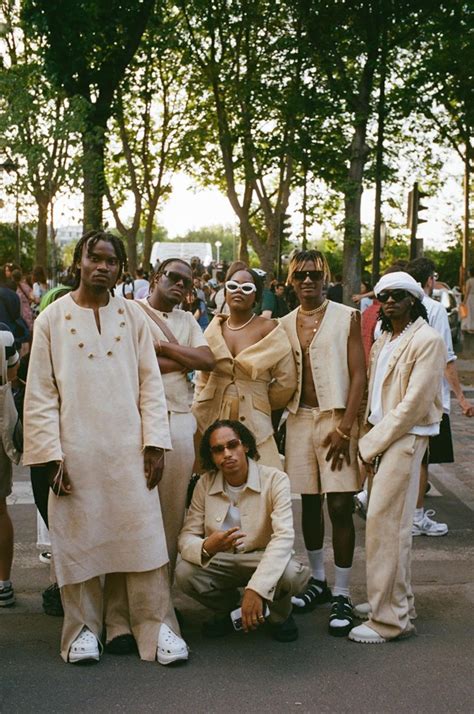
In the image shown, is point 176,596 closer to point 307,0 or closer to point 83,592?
point 83,592

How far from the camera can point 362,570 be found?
248 inches

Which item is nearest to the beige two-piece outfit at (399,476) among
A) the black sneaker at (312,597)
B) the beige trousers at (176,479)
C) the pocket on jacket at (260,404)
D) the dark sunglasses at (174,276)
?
the black sneaker at (312,597)

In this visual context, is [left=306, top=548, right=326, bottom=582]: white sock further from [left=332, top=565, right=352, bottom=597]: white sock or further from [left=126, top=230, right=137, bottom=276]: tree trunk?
[left=126, top=230, right=137, bottom=276]: tree trunk

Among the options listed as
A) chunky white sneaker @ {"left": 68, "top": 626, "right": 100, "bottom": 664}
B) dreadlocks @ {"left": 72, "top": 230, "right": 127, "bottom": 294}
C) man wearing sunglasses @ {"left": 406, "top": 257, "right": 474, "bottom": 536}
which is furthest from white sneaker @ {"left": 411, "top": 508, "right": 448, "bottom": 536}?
dreadlocks @ {"left": 72, "top": 230, "right": 127, "bottom": 294}

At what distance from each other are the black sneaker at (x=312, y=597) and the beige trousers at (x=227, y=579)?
44 centimetres

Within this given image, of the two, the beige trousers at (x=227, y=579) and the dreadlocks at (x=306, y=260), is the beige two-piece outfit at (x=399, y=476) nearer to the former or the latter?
the beige trousers at (x=227, y=579)

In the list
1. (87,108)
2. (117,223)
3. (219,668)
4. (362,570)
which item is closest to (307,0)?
(87,108)

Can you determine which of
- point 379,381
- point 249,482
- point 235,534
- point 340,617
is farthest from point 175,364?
point 340,617

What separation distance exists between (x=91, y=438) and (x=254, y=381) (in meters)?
1.10

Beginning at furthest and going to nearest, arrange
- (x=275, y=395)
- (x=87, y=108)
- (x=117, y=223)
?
(x=117, y=223) → (x=87, y=108) → (x=275, y=395)

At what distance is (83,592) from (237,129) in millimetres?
23436

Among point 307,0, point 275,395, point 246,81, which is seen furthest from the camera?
point 246,81

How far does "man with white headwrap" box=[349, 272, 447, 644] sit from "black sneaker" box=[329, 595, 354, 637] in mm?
94

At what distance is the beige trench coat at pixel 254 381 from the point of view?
5422 mm
